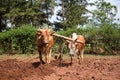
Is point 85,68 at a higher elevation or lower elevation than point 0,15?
higher

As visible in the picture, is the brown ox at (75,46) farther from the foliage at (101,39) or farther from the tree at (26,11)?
the tree at (26,11)

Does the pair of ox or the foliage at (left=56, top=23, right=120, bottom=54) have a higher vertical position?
the pair of ox

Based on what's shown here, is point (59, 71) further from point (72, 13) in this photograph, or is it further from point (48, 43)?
point (72, 13)

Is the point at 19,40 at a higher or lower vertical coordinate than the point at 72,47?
lower

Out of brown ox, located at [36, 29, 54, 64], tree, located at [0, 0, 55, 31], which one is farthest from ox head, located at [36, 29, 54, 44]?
tree, located at [0, 0, 55, 31]

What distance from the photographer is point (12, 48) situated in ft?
98.8

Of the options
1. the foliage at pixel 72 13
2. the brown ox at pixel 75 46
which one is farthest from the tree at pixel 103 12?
the brown ox at pixel 75 46

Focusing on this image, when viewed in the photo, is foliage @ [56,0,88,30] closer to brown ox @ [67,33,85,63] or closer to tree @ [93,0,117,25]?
tree @ [93,0,117,25]

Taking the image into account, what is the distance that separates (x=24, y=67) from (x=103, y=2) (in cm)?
3582

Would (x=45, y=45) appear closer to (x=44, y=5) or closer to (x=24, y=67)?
(x=24, y=67)

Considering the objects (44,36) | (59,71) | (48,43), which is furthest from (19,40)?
(59,71)

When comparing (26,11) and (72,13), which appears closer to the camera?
(26,11)

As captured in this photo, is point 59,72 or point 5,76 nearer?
point 5,76

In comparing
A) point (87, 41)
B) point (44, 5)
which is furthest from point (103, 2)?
point (87, 41)
